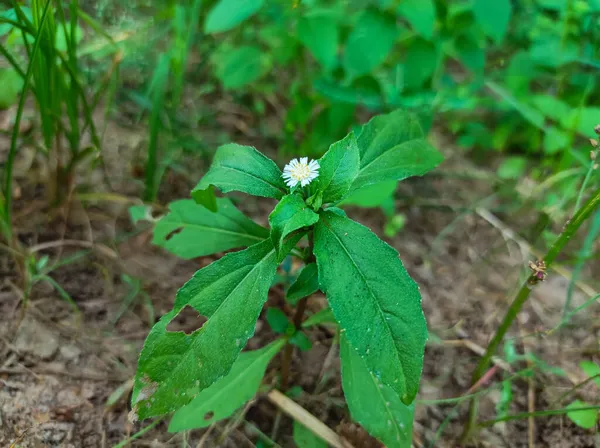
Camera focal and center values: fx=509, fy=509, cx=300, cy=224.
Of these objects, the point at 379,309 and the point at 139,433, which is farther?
the point at 139,433

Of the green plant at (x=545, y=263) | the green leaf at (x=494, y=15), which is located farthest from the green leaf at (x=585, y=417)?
the green leaf at (x=494, y=15)

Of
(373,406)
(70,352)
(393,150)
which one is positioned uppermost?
(393,150)

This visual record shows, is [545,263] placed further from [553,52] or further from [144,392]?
[553,52]

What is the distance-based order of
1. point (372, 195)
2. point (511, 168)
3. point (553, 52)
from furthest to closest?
point (511, 168), point (553, 52), point (372, 195)

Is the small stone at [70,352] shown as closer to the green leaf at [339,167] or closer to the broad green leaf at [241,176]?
the broad green leaf at [241,176]

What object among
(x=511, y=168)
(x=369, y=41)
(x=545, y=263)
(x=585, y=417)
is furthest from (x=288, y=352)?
(x=511, y=168)

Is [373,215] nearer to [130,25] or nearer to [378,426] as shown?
[378,426]

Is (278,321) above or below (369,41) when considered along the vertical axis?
below

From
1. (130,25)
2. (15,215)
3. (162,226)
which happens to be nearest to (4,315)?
(15,215)
